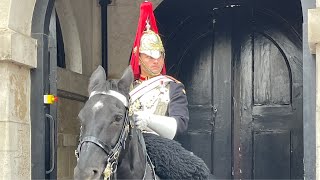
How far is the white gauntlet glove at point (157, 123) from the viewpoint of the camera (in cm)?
447

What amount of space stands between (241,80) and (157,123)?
4.06 meters

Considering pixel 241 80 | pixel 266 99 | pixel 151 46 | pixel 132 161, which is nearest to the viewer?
pixel 132 161

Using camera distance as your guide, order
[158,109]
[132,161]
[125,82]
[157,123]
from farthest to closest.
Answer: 1. [158,109]
2. [157,123]
3. [132,161]
4. [125,82]

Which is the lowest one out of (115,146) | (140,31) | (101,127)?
(115,146)

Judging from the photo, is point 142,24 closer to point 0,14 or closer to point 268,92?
point 0,14

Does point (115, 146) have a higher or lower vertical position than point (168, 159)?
higher

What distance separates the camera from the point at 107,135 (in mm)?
4098

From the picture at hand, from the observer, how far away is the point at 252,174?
8.52 m

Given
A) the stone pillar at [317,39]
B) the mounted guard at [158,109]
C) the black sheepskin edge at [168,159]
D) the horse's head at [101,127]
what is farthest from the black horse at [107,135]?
the stone pillar at [317,39]

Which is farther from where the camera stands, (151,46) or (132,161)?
(151,46)

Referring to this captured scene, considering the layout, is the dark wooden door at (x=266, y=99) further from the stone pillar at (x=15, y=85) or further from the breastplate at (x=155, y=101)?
the breastplate at (x=155, y=101)

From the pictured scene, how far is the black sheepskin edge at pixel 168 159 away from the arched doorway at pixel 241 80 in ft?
12.1

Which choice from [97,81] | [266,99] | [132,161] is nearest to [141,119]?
[132,161]

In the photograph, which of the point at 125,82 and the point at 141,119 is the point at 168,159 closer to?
the point at 141,119
